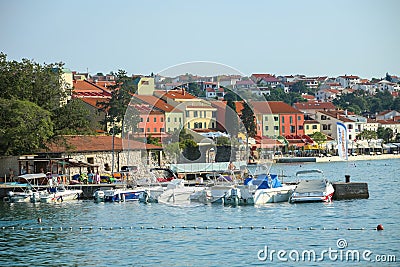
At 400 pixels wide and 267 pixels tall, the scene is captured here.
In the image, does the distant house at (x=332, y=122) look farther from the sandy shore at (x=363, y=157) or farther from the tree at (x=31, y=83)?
the tree at (x=31, y=83)

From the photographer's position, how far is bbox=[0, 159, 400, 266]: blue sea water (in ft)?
80.2

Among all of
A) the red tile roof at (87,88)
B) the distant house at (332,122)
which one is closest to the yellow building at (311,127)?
the distant house at (332,122)

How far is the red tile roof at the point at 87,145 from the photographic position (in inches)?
2079

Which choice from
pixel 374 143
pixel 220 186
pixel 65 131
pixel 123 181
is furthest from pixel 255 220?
pixel 374 143

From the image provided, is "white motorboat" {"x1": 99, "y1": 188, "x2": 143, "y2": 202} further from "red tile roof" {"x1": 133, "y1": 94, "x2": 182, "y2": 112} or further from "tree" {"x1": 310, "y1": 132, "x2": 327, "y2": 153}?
"tree" {"x1": 310, "y1": 132, "x2": 327, "y2": 153}

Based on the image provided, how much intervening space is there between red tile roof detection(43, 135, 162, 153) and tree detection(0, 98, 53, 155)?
239 centimetres

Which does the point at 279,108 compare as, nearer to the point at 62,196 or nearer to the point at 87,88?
the point at 87,88

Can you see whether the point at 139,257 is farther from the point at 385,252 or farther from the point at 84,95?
the point at 84,95

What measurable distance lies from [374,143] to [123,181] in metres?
96.9

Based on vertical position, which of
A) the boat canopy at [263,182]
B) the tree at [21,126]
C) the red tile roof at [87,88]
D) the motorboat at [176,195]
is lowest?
the motorboat at [176,195]

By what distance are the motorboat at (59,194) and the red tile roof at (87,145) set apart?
27.0 ft

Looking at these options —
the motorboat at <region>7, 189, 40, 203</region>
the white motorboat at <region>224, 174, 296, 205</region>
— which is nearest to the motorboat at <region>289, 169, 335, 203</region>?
the white motorboat at <region>224, 174, 296, 205</region>

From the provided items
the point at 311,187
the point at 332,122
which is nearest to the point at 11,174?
the point at 311,187

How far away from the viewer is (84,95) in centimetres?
9744
